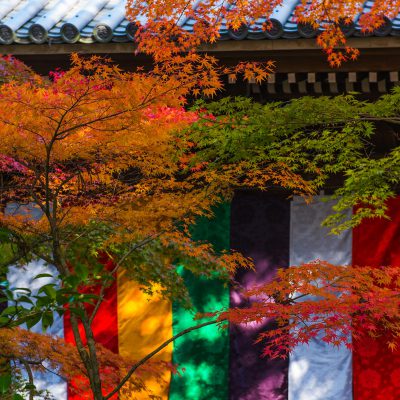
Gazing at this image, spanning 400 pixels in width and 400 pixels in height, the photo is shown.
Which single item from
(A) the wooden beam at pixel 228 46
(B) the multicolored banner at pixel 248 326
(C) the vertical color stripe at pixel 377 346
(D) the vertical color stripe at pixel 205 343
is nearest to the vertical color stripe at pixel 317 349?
(B) the multicolored banner at pixel 248 326

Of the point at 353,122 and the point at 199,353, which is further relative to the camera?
the point at 199,353

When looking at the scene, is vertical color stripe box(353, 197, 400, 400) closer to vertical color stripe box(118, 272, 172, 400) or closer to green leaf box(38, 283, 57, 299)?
vertical color stripe box(118, 272, 172, 400)

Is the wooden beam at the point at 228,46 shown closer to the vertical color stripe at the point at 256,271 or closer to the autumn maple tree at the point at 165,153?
the autumn maple tree at the point at 165,153

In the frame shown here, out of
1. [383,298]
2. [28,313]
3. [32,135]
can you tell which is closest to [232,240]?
[383,298]

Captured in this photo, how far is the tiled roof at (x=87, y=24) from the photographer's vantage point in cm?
763

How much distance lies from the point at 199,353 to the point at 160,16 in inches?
162

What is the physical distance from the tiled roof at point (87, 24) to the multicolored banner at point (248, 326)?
2489mm

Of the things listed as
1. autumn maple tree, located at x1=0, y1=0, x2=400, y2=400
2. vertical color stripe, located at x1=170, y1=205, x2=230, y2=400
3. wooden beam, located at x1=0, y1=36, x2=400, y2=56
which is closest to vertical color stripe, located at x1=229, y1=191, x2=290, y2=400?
vertical color stripe, located at x1=170, y1=205, x2=230, y2=400

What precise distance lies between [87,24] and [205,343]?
3.97 meters

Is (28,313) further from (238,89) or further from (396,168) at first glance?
(238,89)

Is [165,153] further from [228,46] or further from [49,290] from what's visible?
[49,290]

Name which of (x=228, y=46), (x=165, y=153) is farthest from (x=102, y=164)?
(x=228, y=46)

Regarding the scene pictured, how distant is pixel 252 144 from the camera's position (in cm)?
548

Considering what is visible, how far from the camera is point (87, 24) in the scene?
27.7 ft
